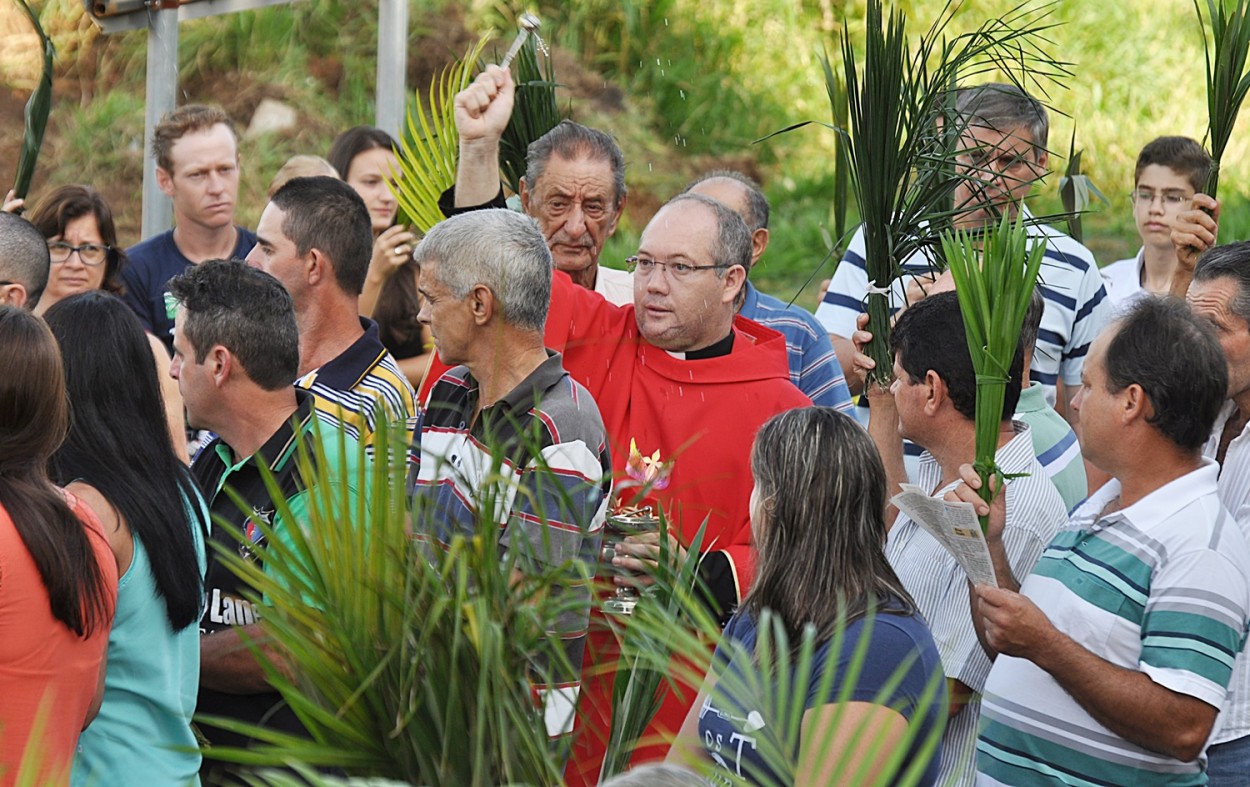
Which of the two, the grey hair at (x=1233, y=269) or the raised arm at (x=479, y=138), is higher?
the raised arm at (x=479, y=138)

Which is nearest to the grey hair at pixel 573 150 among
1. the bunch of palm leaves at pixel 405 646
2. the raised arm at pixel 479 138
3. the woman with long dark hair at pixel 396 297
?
the raised arm at pixel 479 138

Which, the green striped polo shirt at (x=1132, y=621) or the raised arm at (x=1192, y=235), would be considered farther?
the raised arm at (x=1192, y=235)

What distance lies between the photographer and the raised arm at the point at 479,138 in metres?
4.22

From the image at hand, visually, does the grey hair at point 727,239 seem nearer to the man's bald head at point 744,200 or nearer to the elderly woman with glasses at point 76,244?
the man's bald head at point 744,200

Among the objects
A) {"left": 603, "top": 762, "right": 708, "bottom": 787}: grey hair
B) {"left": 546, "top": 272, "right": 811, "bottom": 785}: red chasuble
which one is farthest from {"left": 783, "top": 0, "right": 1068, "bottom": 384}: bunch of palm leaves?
{"left": 603, "top": 762, "right": 708, "bottom": 787}: grey hair

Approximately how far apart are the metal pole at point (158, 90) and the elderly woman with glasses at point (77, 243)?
2.23 feet

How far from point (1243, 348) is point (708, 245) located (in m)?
1.27

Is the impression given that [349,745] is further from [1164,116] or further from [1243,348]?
[1164,116]

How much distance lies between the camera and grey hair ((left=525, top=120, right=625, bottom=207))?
467cm

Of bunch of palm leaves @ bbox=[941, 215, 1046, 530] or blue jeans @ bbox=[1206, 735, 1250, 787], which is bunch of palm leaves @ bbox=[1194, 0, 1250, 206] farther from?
blue jeans @ bbox=[1206, 735, 1250, 787]

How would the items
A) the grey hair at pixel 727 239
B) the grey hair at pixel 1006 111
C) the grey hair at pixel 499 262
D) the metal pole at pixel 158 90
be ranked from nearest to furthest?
the grey hair at pixel 499 262 → the grey hair at pixel 727 239 → the grey hair at pixel 1006 111 → the metal pole at pixel 158 90

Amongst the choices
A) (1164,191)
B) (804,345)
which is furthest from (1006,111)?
(1164,191)

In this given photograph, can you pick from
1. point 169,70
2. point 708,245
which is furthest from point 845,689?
point 169,70

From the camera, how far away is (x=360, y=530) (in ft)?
6.54
